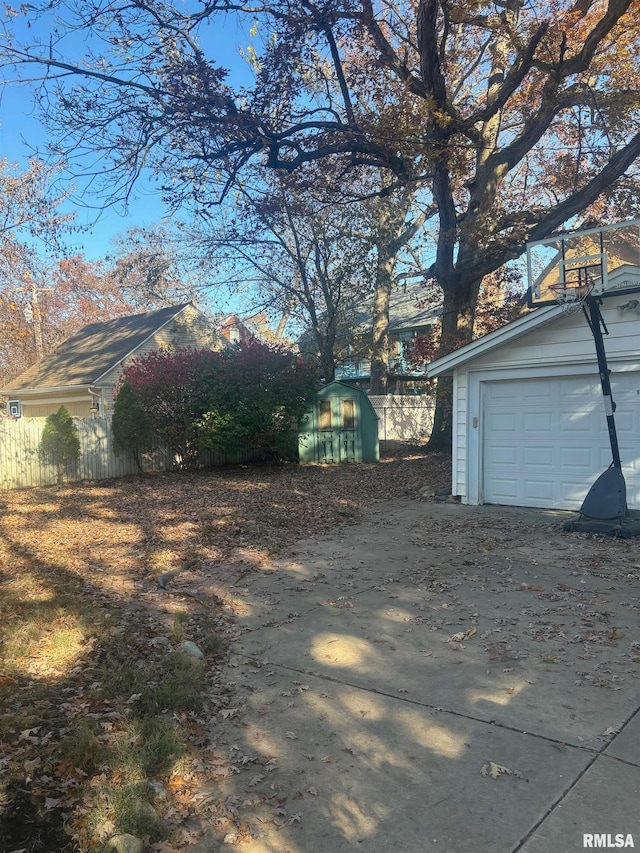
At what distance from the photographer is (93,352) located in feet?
88.1

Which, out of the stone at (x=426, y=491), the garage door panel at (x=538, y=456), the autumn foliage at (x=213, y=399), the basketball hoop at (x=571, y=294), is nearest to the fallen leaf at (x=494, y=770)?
the basketball hoop at (x=571, y=294)

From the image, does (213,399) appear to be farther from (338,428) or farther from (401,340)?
(401,340)

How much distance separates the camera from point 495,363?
11086mm

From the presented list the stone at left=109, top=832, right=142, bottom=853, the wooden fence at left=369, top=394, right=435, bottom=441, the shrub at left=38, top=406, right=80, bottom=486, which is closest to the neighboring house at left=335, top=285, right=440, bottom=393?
the wooden fence at left=369, top=394, right=435, bottom=441

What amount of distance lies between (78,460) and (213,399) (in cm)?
363

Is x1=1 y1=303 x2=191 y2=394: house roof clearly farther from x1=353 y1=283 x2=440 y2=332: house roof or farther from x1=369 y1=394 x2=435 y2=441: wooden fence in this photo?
x1=369 y1=394 x2=435 y2=441: wooden fence

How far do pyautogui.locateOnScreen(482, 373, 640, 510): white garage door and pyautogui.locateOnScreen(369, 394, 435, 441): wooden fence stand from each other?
45.2 feet

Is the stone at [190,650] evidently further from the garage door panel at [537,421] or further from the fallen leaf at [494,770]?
the garage door panel at [537,421]

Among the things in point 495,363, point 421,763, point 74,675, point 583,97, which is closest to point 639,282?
point 495,363

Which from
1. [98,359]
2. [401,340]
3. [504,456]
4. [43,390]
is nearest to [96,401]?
[98,359]

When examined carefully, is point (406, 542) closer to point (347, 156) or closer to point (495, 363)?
point (495, 363)

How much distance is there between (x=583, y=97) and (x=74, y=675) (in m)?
15.0

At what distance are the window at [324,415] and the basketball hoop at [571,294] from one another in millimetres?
9548

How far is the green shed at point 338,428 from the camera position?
61.0 feet
